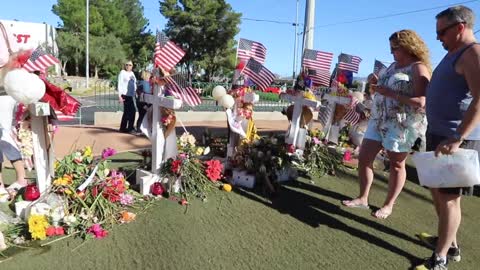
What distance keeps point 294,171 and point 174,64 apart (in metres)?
1.92

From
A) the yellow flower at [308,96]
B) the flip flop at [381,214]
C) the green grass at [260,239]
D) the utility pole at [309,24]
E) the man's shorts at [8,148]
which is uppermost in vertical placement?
the utility pole at [309,24]

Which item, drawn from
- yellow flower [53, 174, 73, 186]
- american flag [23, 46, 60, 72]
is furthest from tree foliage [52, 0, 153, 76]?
yellow flower [53, 174, 73, 186]

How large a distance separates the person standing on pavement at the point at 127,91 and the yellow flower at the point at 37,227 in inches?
214

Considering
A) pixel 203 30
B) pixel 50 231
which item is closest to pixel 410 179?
pixel 50 231

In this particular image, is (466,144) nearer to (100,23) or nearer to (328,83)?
(328,83)

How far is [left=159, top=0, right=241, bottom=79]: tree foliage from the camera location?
34469 millimetres

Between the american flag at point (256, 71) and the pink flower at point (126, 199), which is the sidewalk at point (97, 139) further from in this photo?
the pink flower at point (126, 199)

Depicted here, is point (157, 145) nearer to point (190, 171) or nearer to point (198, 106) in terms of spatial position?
point (190, 171)

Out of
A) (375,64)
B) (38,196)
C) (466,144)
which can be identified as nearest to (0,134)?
(38,196)

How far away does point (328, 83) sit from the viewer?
16.6 ft

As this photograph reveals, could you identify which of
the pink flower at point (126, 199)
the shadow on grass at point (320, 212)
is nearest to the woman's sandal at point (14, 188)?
the pink flower at point (126, 199)

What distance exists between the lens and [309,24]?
9016 millimetres

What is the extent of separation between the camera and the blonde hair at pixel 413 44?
10.1ft

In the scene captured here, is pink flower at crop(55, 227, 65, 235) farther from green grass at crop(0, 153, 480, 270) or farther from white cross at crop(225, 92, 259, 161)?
white cross at crop(225, 92, 259, 161)
